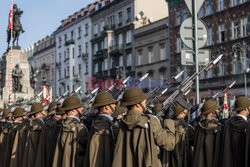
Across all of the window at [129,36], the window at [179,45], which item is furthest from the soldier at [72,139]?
the window at [129,36]

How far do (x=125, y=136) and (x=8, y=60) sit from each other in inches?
939

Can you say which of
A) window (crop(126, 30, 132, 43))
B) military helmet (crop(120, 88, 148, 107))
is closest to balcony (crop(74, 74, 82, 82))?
window (crop(126, 30, 132, 43))

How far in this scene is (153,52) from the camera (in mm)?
47375

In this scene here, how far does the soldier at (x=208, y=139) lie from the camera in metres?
7.84

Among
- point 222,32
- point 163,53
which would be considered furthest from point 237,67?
point 163,53

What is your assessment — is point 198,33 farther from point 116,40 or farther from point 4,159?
point 116,40

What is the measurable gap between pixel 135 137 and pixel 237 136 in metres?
1.88

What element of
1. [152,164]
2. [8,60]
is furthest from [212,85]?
[152,164]

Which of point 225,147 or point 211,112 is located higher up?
point 211,112

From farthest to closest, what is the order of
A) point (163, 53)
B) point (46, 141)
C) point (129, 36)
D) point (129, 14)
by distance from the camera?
1. point (129, 14)
2. point (129, 36)
3. point (163, 53)
4. point (46, 141)

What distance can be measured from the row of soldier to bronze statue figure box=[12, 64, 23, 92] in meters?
18.4

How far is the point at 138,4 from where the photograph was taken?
5191 cm

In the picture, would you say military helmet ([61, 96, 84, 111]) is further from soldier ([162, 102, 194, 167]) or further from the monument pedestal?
the monument pedestal

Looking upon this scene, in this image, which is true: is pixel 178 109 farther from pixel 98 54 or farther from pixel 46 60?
pixel 46 60
